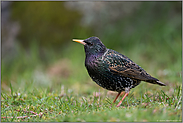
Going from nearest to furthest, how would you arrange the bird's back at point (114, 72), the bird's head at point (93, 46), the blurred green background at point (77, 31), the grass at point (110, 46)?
1. the bird's back at point (114, 72)
2. the bird's head at point (93, 46)
3. the grass at point (110, 46)
4. the blurred green background at point (77, 31)

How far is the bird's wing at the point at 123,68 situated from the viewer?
397 cm

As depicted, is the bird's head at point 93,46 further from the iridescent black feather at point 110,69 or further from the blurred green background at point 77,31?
the blurred green background at point 77,31

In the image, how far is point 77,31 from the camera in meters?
8.21

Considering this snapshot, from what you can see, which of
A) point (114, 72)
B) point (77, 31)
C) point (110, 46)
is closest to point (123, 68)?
point (114, 72)

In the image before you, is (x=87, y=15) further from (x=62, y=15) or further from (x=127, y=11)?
(x=127, y=11)

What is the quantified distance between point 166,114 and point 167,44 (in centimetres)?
551

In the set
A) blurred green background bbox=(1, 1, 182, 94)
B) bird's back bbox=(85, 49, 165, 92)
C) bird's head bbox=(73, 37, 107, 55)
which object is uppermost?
blurred green background bbox=(1, 1, 182, 94)

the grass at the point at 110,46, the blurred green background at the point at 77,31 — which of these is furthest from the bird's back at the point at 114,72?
the blurred green background at the point at 77,31

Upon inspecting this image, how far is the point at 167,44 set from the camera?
26.1 feet

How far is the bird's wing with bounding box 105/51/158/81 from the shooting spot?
397 centimetres

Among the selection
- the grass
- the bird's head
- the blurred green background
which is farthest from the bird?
the blurred green background

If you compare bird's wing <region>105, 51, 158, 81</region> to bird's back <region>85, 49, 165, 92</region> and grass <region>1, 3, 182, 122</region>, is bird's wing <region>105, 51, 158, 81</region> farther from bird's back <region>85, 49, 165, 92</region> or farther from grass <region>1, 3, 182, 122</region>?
grass <region>1, 3, 182, 122</region>

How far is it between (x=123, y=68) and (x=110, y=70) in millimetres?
274

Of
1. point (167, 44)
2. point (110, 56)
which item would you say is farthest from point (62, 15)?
point (110, 56)
